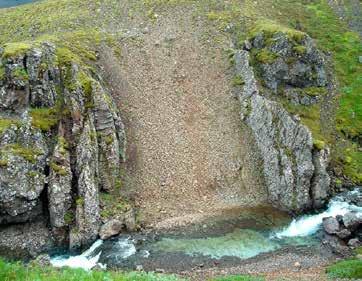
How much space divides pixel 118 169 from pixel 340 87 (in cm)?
3238

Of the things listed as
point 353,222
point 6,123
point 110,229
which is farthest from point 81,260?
point 353,222

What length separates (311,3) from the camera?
272ft

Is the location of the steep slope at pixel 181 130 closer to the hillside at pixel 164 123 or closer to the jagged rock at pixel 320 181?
the hillside at pixel 164 123

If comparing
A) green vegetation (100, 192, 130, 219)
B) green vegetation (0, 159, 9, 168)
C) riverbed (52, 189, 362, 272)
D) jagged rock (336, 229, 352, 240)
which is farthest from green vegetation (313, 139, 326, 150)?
green vegetation (0, 159, 9, 168)

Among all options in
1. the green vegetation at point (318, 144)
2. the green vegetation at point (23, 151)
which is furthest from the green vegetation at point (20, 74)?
the green vegetation at point (318, 144)

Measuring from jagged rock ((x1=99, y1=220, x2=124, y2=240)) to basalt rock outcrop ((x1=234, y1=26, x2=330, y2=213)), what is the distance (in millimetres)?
15774

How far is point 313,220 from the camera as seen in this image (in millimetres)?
47594

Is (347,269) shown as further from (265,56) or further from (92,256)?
(265,56)

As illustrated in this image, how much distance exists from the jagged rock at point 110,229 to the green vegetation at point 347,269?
1850 cm

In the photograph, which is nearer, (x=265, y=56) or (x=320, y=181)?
(x=320, y=181)

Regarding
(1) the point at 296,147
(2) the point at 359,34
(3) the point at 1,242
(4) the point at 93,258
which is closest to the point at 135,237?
(4) the point at 93,258

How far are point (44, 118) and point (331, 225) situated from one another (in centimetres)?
2864

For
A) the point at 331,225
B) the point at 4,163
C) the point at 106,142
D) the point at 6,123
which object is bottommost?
the point at 331,225

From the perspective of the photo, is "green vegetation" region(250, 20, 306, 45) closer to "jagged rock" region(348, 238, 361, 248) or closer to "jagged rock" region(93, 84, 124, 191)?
"jagged rock" region(93, 84, 124, 191)
